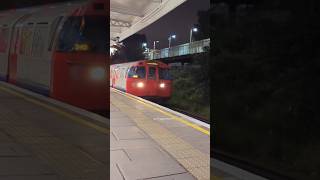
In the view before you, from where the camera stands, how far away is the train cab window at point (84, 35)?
107 inches

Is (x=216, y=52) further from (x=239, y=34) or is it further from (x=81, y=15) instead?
(x=81, y=15)

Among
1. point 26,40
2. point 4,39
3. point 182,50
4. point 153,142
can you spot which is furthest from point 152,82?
point 4,39

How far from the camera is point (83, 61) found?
2736 mm

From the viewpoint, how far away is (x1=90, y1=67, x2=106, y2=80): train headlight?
2.65 meters

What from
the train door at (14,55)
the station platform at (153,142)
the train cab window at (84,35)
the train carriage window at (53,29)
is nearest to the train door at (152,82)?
the station platform at (153,142)

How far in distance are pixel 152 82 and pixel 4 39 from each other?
1340mm

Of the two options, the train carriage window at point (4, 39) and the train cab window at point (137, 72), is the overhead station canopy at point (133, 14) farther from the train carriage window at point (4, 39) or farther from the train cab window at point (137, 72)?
the train carriage window at point (4, 39)

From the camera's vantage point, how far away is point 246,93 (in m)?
3.72

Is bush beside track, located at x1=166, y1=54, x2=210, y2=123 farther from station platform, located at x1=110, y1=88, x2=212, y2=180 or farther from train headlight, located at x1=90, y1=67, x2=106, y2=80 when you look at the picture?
train headlight, located at x1=90, y1=67, x2=106, y2=80

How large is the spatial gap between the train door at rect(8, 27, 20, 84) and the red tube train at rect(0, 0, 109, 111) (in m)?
0.02

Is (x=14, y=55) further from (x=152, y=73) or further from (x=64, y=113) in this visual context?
(x=152, y=73)

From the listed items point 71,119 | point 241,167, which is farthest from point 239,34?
point 71,119

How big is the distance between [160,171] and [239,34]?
4.64 ft

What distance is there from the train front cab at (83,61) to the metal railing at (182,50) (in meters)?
0.66
